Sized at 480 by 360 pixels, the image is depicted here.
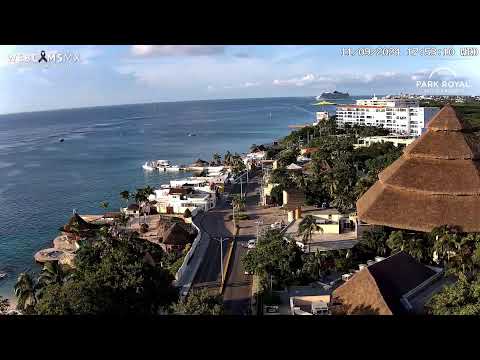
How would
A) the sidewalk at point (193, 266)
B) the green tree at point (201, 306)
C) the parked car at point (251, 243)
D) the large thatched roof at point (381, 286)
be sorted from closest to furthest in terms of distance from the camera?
the green tree at point (201, 306) → the large thatched roof at point (381, 286) → the sidewalk at point (193, 266) → the parked car at point (251, 243)

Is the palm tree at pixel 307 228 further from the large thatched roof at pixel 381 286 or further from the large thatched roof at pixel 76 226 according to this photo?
the large thatched roof at pixel 76 226

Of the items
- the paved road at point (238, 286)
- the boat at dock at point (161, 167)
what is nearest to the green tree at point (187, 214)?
the paved road at point (238, 286)

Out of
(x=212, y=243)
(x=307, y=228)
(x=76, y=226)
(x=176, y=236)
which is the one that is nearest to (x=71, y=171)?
(x=76, y=226)
